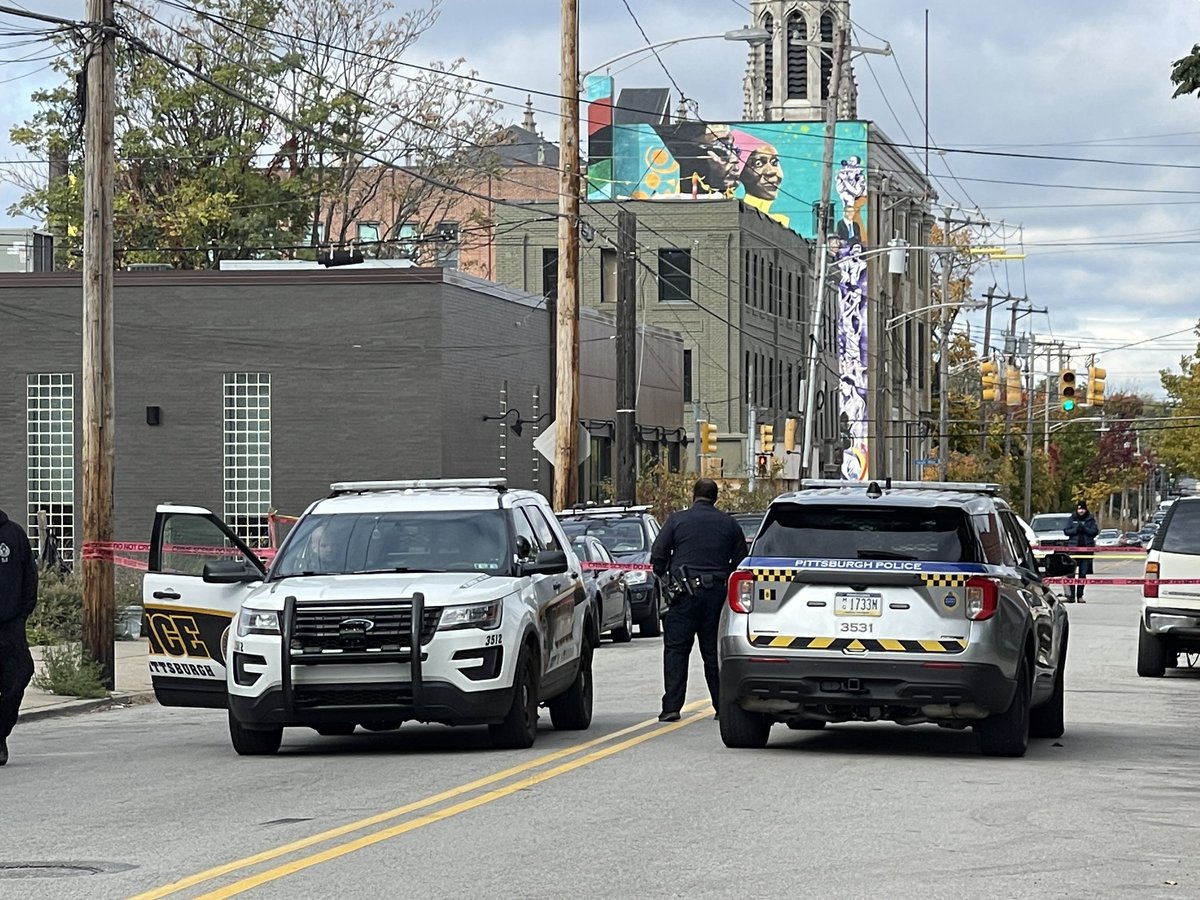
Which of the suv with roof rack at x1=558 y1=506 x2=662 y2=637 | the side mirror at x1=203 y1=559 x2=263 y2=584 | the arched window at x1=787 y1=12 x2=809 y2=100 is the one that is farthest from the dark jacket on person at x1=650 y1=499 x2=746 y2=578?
the arched window at x1=787 y1=12 x2=809 y2=100

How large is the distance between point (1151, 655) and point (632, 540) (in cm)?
1079

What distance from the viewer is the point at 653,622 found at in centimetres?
3097

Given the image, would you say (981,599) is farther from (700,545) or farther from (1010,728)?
(700,545)

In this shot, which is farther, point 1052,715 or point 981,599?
point 1052,715

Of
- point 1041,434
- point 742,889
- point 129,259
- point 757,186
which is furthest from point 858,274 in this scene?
point 742,889

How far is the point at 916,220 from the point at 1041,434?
13528 millimetres

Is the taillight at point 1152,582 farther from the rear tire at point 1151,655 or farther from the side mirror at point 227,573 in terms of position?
the side mirror at point 227,573

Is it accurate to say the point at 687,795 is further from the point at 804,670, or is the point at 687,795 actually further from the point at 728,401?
the point at 728,401

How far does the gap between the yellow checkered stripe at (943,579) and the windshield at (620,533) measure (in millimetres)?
17621

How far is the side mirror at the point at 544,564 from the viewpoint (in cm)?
1479

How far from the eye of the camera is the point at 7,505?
40594 millimetres

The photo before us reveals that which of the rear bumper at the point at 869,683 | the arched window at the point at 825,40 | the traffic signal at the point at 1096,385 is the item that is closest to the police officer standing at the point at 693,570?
the rear bumper at the point at 869,683

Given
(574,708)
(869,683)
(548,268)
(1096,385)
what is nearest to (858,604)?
(869,683)

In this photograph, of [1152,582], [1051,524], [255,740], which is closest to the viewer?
[255,740]
